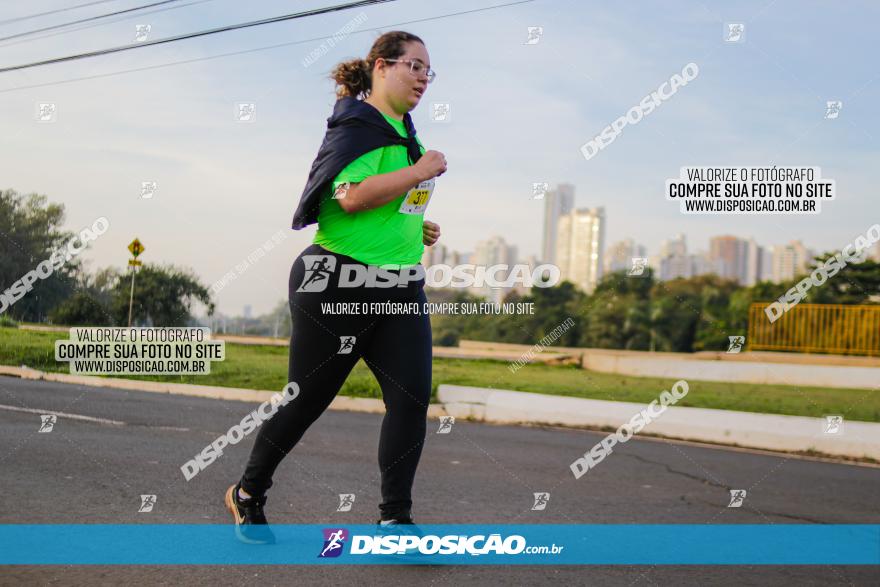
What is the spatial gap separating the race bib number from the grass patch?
25.0 feet

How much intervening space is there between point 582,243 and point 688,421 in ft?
109

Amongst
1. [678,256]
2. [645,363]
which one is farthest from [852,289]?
[678,256]

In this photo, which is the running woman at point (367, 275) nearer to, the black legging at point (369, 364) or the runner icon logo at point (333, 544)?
the black legging at point (369, 364)

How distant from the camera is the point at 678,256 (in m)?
34.1

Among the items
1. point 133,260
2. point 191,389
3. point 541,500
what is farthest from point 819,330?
point 541,500

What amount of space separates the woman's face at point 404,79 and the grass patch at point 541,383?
771 cm

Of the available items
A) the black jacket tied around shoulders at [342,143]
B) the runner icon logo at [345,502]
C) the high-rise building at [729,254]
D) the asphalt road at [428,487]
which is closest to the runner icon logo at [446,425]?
the asphalt road at [428,487]

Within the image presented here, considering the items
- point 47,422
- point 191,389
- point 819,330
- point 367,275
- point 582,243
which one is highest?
point 582,243

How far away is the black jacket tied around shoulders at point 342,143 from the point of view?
2.99m

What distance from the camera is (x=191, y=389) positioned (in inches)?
470

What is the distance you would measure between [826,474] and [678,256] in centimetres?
2840

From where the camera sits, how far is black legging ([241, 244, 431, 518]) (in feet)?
10.2

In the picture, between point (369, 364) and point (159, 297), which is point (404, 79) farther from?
point (159, 297)

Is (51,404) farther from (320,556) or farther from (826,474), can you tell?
(826,474)
